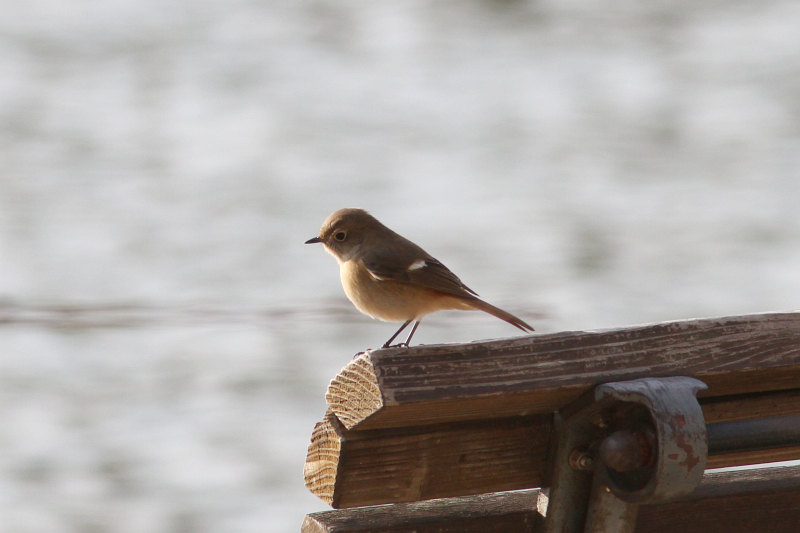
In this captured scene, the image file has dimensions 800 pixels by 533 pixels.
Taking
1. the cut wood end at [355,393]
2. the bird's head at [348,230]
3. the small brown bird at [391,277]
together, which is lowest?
the cut wood end at [355,393]

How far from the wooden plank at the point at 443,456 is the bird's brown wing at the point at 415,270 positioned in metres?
1.61

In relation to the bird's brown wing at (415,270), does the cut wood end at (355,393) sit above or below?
below

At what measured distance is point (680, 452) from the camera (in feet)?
6.61

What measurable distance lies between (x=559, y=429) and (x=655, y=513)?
0.33 meters

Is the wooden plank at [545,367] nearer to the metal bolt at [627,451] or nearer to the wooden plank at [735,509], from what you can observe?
the metal bolt at [627,451]

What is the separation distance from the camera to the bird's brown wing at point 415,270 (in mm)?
3969

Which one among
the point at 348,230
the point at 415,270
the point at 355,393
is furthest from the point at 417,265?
the point at 355,393

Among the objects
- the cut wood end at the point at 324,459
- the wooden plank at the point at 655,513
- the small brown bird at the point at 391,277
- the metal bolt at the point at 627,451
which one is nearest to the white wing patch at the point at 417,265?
the small brown bird at the point at 391,277

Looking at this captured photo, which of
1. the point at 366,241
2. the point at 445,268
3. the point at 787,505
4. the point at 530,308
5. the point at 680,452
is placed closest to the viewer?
the point at 680,452

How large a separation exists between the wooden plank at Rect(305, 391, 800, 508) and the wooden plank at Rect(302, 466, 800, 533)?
48mm

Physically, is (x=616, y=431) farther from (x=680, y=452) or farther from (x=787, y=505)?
(x=787, y=505)

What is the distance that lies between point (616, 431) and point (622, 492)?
→ 0.46ft

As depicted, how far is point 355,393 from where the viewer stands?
2.13 metres

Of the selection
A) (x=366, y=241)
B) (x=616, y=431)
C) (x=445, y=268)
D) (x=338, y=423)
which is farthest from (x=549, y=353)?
(x=366, y=241)
